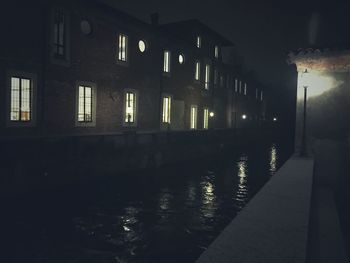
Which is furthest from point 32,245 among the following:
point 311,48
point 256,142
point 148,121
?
point 256,142

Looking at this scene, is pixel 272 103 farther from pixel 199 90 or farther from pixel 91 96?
pixel 91 96

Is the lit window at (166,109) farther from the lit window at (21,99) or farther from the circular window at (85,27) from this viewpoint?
the lit window at (21,99)

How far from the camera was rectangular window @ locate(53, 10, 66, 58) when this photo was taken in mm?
15617

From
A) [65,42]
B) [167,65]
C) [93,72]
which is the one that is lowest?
[93,72]

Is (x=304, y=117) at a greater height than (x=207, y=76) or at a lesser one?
lesser

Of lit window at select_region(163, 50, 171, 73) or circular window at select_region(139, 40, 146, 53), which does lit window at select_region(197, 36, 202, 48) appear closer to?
lit window at select_region(163, 50, 171, 73)

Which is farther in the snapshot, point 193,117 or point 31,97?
point 193,117

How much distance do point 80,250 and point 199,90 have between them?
2334 cm

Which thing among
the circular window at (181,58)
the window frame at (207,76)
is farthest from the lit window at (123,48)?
the window frame at (207,76)

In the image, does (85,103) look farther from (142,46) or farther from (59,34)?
(142,46)

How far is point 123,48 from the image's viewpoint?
65.4 ft

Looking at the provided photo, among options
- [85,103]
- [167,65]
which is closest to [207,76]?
[167,65]

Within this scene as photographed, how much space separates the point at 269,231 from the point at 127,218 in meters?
5.58

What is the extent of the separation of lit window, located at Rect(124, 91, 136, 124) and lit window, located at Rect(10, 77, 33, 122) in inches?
257
